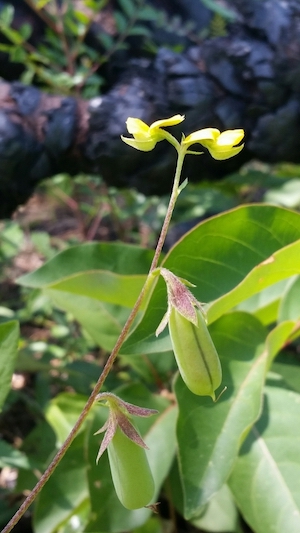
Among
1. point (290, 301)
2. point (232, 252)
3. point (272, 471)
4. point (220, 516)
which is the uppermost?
point (232, 252)

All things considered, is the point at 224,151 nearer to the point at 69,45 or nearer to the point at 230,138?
the point at 230,138

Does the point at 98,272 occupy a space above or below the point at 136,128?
below

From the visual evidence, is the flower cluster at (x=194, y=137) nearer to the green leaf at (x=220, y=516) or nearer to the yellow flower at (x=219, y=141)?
the yellow flower at (x=219, y=141)

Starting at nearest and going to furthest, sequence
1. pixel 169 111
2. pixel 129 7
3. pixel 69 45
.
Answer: pixel 169 111 < pixel 129 7 < pixel 69 45

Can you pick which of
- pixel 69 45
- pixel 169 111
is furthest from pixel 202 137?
pixel 69 45

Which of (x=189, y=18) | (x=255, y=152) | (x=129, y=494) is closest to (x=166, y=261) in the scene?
(x=129, y=494)

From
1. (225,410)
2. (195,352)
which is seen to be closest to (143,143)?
(195,352)

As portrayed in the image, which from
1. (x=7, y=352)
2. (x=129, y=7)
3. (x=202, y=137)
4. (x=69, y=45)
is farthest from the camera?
(x=69, y=45)

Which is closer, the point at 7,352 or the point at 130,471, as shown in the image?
the point at 130,471
